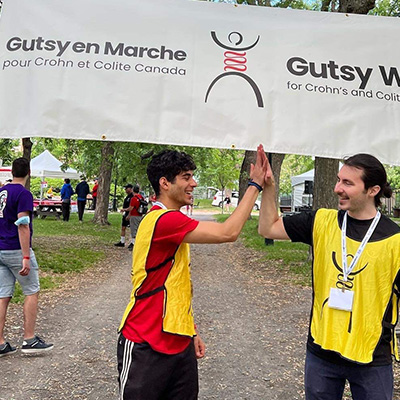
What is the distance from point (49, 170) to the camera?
2527 cm

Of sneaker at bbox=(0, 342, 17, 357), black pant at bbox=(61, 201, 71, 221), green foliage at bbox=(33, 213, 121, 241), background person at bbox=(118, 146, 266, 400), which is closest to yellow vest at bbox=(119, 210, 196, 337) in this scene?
background person at bbox=(118, 146, 266, 400)

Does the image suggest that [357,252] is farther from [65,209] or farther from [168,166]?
[65,209]

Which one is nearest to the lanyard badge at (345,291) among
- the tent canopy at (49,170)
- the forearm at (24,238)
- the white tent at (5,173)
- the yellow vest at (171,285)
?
the yellow vest at (171,285)

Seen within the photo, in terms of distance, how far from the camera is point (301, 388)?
185 inches

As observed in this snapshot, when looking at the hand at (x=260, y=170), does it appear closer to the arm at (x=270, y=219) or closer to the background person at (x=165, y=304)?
the background person at (x=165, y=304)

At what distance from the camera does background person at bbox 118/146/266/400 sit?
2555mm

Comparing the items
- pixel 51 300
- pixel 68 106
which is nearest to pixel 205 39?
pixel 68 106

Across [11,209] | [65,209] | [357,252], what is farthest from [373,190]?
[65,209]

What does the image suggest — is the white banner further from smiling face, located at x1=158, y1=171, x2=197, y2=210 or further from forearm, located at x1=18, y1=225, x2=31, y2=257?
forearm, located at x1=18, y1=225, x2=31, y2=257

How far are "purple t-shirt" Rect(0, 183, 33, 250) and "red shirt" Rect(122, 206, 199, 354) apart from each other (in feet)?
9.82

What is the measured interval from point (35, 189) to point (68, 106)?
3489 centimetres

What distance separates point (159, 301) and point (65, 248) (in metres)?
11.5

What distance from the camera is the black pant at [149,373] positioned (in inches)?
101

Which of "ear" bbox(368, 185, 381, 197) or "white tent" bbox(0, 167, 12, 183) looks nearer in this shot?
"ear" bbox(368, 185, 381, 197)
